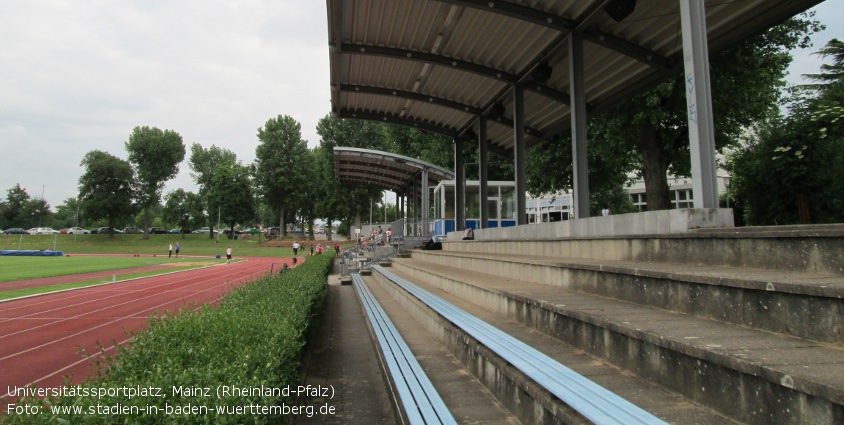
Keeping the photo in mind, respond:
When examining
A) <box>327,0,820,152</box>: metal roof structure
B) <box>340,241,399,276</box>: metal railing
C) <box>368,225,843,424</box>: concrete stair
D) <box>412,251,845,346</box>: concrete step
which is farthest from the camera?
<box>340,241,399,276</box>: metal railing

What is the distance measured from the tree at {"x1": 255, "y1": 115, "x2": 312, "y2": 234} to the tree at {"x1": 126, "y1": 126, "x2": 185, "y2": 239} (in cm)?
2218

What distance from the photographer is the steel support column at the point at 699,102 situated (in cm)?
501

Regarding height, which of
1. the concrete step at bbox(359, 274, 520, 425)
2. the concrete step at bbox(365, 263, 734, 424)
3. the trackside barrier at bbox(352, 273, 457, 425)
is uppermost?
the concrete step at bbox(365, 263, 734, 424)

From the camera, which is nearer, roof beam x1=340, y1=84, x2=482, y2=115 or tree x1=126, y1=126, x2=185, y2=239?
roof beam x1=340, y1=84, x2=482, y2=115

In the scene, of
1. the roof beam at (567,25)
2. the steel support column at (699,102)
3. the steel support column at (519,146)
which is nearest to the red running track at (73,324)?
the steel support column at (699,102)

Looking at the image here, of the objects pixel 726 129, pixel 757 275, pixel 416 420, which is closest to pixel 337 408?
pixel 416 420

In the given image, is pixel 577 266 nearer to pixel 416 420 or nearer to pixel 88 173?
pixel 416 420

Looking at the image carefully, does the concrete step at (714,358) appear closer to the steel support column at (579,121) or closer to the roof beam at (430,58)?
the steel support column at (579,121)

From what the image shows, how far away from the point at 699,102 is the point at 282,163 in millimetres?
65967

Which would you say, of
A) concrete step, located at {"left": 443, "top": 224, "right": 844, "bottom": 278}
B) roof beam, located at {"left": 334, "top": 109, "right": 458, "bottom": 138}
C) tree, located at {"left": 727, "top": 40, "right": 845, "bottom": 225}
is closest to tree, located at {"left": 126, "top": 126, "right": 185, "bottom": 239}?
Answer: roof beam, located at {"left": 334, "top": 109, "right": 458, "bottom": 138}

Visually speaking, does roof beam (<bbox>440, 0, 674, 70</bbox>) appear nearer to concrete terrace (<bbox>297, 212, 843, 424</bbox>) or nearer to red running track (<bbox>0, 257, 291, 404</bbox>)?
concrete terrace (<bbox>297, 212, 843, 424</bbox>)

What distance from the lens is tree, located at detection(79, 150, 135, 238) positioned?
71000 millimetres

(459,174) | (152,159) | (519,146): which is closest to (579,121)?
(519,146)

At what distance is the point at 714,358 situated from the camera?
2.17 m
